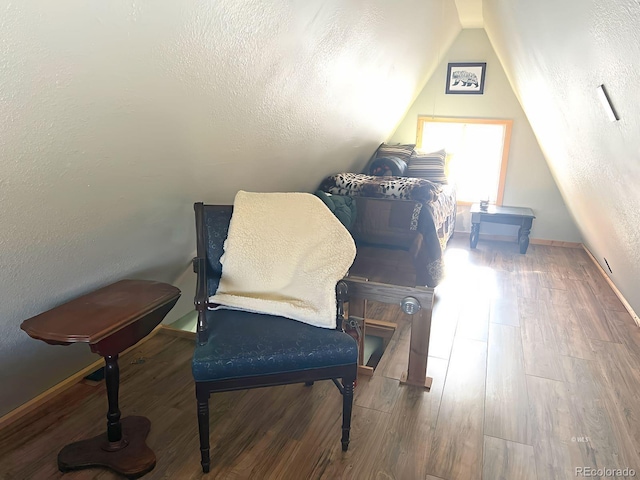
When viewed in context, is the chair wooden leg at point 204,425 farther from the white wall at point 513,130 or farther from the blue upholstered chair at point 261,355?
the white wall at point 513,130

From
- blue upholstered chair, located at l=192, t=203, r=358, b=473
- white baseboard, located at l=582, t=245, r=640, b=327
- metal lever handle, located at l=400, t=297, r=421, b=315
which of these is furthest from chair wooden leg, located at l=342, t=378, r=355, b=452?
white baseboard, located at l=582, t=245, r=640, b=327

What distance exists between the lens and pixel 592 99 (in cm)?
186

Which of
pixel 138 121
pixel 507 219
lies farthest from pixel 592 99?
pixel 507 219

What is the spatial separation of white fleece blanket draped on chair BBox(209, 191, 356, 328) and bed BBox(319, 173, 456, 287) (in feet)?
4.97

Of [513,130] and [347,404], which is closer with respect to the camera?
[347,404]

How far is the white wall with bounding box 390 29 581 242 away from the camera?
5082 mm

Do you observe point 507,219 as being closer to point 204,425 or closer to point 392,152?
point 392,152

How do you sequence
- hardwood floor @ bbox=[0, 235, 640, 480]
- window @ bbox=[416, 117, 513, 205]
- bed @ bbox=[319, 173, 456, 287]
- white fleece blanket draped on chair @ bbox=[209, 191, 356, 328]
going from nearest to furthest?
hardwood floor @ bbox=[0, 235, 640, 480], white fleece blanket draped on chair @ bbox=[209, 191, 356, 328], bed @ bbox=[319, 173, 456, 287], window @ bbox=[416, 117, 513, 205]

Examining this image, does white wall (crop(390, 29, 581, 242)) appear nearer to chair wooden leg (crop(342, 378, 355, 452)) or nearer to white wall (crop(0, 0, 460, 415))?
white wall (crop(0, 0, 460, 415))

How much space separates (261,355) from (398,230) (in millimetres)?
2104

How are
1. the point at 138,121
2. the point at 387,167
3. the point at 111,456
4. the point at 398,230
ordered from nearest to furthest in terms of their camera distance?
the point at 138,121
the point at 111,456
the point at 398,230
the point at 387,167

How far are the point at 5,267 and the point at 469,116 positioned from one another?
196 inches

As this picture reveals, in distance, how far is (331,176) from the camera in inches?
159

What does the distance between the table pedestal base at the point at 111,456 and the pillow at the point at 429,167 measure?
153 inches
